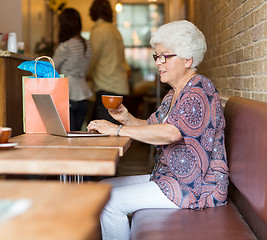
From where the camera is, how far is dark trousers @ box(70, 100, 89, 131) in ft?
14.1

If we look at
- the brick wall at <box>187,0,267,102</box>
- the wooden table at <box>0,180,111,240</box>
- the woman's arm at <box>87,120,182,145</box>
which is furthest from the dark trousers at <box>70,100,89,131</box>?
the wooden table at <box>0,180,111,240</box>

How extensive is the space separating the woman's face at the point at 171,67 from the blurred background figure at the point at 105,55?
87.9 inches

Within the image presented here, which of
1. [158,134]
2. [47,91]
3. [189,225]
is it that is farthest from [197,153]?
[47,91]

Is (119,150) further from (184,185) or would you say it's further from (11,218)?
(11,218)

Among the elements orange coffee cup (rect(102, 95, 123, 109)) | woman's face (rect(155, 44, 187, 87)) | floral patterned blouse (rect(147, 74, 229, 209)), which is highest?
woman's face (rect(155, 44, 187, 87))

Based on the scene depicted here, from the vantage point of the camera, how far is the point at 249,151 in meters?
1.85

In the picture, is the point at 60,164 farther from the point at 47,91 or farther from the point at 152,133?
the point at 47,91

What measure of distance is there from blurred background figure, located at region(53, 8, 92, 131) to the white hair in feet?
6.81

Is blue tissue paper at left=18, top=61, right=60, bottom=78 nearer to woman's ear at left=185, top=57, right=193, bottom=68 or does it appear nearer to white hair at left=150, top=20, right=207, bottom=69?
white hair at left=150, top=20, right=207, bottom=69

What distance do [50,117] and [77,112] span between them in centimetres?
228

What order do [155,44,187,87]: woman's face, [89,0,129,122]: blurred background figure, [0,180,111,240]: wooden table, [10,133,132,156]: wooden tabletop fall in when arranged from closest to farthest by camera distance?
1. [0,180,111,240]: wooden table
2. [10,133,132,156]: wooden tabletop
3. [155,44,187,87]: woman's face
4. [89,0,129,122]: blurred background figure

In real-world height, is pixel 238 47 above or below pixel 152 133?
above

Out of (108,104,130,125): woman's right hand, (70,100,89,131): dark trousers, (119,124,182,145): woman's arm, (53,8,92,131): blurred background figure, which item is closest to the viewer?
(119,124,182,145): woman's arm

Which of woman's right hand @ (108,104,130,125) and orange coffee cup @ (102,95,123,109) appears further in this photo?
woman's right hand @ (108,104,130,125)
